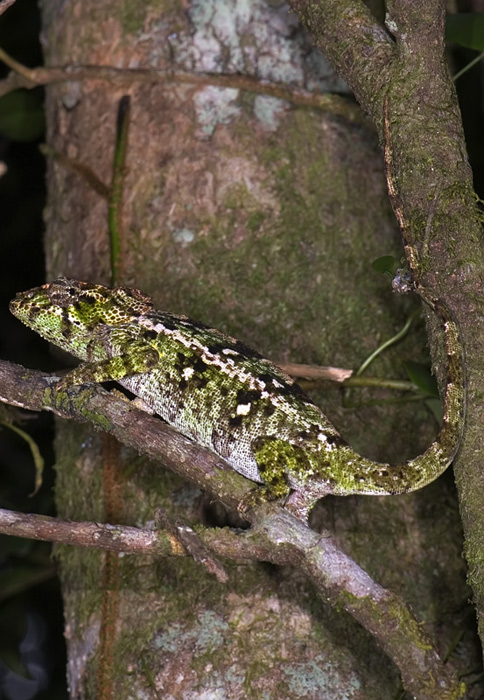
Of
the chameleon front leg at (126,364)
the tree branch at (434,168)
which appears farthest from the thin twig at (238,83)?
the chameleon front leg at (126,364)

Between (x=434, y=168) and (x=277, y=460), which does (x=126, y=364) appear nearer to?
(x=277, y=460)

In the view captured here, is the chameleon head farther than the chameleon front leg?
Yes

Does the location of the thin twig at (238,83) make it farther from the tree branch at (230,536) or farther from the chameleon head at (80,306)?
the tree branch at (230,536)

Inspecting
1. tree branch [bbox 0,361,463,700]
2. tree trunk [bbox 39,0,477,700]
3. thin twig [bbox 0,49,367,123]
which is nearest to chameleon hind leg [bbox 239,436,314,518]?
tree branch [bbox 0,361,463,700]

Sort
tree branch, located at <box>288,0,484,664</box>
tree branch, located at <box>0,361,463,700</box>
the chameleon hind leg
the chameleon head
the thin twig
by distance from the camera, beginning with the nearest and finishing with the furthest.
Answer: tree branch, located at <box>0,361,463,700</box> → tree branch, located at <box>288,0,484,664</box> → the chameleon hind leg → the chameleon head → the thin twig

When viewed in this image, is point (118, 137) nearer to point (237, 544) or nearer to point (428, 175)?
point (428, 175)

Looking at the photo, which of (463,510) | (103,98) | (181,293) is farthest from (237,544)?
(103,98)

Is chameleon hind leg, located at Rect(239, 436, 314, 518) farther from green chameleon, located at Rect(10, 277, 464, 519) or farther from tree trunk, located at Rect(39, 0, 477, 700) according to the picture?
tree trunk, located at Rect(39, 0, 477, 700)
